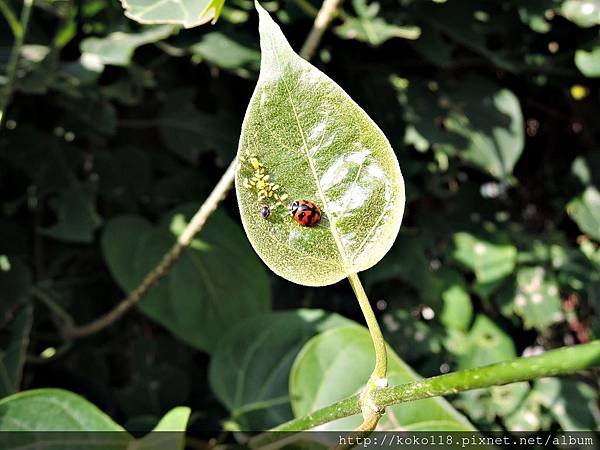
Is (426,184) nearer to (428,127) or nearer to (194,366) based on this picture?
(428,127)

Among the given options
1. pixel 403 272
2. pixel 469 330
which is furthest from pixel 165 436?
pixel 469 330

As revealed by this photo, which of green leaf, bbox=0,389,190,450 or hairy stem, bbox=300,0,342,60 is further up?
hairy stem, bbox=300,0,342,60

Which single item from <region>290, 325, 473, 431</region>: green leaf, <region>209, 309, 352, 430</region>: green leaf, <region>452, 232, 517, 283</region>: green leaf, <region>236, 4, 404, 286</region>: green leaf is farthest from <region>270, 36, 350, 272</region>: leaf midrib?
<region>452, 232, 517, 283</region>: green leaf

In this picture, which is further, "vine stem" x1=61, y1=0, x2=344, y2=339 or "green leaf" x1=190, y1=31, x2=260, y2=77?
"green leaf" x1=190, y1=31, x2=260, y2=77

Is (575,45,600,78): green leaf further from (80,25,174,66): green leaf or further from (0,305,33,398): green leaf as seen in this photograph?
(0,305,33,398): green leaf

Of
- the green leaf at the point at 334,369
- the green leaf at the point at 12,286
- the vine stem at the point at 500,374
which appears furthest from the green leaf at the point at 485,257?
the vine stem at the point at 500,374

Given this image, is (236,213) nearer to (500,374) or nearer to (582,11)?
(582,11)

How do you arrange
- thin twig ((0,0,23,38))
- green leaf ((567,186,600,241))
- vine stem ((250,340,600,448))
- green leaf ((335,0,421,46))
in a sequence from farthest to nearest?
green leaf ((567,186,600,241)) → green leaf ((335,0,421,46)) → thin twig ((0,0,23,38)) → vine stem ((250,340,600,448))

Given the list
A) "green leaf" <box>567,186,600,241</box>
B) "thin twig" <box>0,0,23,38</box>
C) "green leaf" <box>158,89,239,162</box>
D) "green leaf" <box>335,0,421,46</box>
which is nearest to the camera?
"thin twig" <box>0,0,23,38</box>
